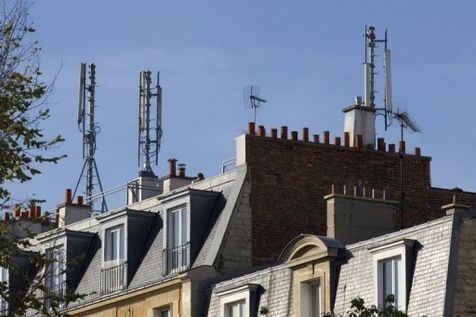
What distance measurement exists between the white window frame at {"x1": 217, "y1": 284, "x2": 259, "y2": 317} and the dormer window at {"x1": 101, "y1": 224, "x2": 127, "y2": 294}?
22.0 feet

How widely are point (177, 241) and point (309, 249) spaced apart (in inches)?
322

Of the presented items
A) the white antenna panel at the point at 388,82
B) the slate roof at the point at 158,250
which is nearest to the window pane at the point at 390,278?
the slate roof at the point at 158,250

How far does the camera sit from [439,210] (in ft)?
196

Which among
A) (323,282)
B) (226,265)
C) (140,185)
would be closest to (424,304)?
(323,282)

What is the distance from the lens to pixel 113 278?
61.1 metres

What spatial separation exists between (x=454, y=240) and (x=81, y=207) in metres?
26.4

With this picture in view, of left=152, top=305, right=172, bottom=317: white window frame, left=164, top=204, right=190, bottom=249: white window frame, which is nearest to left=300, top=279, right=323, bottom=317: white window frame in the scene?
left=164, top=204, right=190, bottom=249: white window frame

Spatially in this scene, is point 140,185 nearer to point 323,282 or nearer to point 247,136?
point 247,136

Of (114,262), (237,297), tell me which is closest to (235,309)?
(237,297)

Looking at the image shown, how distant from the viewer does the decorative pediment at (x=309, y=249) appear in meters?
49.9

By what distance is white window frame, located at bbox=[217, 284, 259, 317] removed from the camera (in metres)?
52.8

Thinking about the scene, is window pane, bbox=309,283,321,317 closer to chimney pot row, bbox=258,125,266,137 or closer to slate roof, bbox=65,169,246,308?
slate roof, bbox=65,169,246,308

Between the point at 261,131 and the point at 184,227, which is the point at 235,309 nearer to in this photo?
the point at 184,227

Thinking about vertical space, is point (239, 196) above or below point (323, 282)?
above
